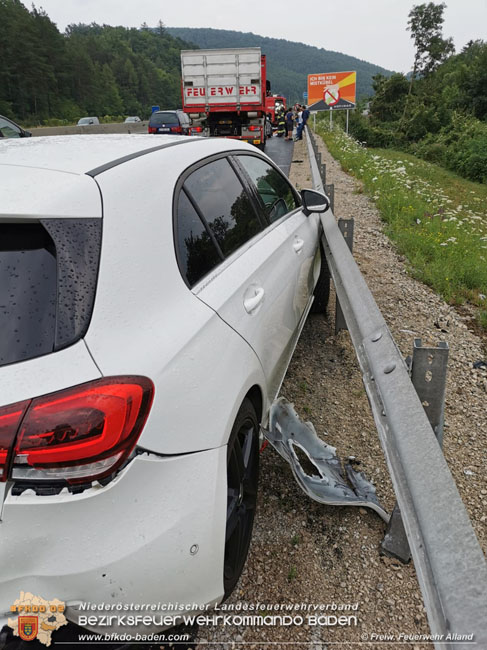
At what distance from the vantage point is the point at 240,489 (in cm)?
219

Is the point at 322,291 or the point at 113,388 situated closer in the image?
the point at 113,388

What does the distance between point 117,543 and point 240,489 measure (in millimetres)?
821

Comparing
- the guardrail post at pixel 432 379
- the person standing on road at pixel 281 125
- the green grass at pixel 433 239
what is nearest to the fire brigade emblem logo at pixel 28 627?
the guardrail post at pixel 432 379

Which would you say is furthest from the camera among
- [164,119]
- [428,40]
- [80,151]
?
[428,40]

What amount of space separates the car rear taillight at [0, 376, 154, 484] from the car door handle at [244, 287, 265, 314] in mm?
932

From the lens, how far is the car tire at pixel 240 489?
1.98 metres

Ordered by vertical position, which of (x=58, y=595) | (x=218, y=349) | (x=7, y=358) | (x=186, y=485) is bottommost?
(x=58, y=595)

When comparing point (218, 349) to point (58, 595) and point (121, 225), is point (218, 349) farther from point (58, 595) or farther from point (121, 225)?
point (58, 595)

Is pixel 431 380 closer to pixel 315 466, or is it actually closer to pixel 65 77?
pixel 315 466

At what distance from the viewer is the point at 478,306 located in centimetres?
569

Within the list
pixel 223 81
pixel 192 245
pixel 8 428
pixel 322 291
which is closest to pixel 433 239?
pixel 322 291

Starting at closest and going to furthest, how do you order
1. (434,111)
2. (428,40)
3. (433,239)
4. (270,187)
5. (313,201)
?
(270,187), (313,201), (433,239), (434,111), (428,40)

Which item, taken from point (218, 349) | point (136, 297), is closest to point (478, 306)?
point (218, 349)

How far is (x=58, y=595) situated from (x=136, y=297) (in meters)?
0.91
